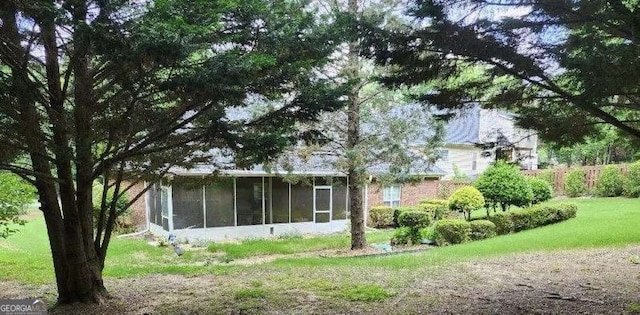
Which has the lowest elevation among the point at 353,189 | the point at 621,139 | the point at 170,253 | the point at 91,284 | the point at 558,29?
the point at 170,253

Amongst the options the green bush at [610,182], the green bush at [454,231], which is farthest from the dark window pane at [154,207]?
the green bush at [610,182]

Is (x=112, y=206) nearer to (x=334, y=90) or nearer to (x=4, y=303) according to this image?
(x=4, y=303)

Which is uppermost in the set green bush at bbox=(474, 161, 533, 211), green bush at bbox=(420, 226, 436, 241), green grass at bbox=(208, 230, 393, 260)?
green bush at bbox=(474, 161, 533, 211)

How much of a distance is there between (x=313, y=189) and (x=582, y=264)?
1110 centimetres

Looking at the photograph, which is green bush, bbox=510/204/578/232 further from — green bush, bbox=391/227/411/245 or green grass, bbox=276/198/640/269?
green bush, bbox=391/227/411/245

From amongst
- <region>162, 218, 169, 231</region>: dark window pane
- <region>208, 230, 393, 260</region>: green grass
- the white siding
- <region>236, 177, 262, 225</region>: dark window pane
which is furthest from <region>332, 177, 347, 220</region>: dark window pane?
the white siding

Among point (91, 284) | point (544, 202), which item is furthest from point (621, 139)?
point (544, 202)

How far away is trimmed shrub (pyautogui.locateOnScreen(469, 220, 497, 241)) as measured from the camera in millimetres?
14117

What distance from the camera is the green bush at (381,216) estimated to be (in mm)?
19516

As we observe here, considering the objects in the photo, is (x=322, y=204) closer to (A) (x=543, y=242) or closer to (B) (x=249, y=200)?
(B) (x=249, y=200)

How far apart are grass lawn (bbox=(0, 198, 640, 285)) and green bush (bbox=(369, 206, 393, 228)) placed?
2.00 meters

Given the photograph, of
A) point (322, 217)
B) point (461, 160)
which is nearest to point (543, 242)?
point (322, 217)

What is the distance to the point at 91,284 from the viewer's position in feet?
19.4

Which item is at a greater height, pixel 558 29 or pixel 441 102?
pixel 558 29
